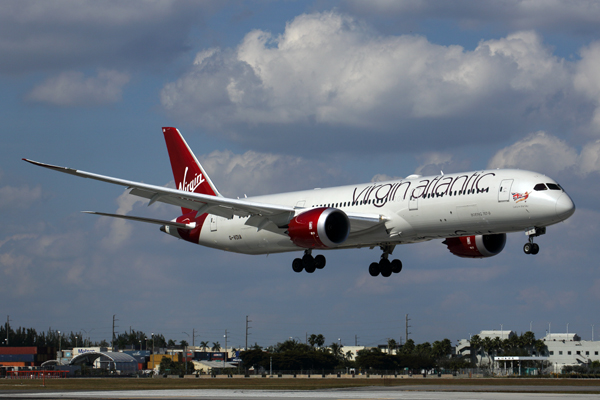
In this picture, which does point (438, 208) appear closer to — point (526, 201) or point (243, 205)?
point (526, 201)

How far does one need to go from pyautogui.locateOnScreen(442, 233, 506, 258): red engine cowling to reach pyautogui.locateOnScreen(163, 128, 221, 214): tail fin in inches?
771

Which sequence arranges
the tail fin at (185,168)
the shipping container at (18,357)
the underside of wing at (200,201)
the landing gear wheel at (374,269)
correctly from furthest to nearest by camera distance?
the shipping container at (18,357), the tail fin at (185,168), the landing gear wheel at (374,269), the underside of wing at (200,201)

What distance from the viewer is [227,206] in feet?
156

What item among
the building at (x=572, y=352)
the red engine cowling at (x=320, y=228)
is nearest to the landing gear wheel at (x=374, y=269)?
the red engine cowling at (x=320, y=228)

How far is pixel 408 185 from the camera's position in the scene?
45625mm

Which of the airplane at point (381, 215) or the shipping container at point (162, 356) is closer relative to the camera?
the airplane at point (381, 215)

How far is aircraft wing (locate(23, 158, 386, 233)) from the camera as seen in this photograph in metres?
44.6

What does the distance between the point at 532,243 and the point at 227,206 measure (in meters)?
18.9

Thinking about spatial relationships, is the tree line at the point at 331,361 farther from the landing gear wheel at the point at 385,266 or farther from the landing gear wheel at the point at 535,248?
the landing gear wheel at the point at 535,248

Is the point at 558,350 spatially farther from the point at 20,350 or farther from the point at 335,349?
the point at 20,350

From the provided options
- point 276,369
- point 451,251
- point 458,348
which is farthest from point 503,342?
point 451,251

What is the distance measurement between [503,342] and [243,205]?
144 meters

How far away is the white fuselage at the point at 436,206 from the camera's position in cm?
4016

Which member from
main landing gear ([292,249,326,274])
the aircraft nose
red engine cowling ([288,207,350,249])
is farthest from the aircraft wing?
the aircraft nose
